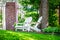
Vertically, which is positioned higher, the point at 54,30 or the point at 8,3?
the point at 8,3

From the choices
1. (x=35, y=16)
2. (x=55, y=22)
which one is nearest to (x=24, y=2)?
(x=35, y=16)

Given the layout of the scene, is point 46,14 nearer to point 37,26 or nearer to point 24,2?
point 37,26

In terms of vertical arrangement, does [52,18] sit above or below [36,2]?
below

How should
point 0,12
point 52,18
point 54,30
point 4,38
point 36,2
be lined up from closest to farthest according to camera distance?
1. point 4,38
2. point 54,30
3. point 0,12
4. point 36,2
5. point 52,18

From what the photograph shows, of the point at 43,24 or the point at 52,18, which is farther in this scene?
the point at 52,18

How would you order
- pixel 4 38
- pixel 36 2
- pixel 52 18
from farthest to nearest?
pixel 52 18 < pixel 36 2 < pixel 4 38

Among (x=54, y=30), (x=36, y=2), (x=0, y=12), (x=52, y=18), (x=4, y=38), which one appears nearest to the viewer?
(x=4, y=38)

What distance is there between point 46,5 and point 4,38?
1318cm

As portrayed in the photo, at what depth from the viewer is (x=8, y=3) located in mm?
20719

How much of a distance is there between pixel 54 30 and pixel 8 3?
651 cm

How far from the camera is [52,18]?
80.9ft

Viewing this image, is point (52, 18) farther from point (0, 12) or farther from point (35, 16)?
point (0, 12)

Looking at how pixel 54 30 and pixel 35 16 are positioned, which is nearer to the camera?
pixel 54 30

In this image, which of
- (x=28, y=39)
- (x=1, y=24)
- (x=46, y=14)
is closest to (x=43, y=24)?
(x=46, y=14)
